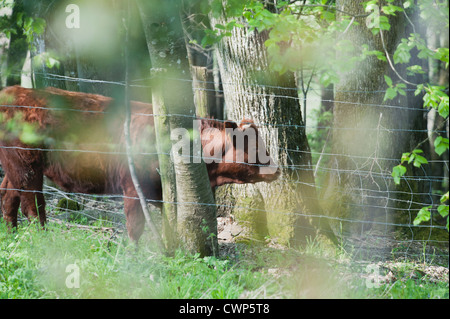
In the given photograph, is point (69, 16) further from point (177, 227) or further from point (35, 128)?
point (177, 227)

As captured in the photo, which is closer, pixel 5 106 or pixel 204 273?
pixel 204 273

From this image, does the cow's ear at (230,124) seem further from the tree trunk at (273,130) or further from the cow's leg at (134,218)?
the cow's leg at (134,218)

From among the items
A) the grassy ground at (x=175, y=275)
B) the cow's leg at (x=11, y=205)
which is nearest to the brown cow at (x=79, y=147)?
the cow's leg at (x=11, y=205)

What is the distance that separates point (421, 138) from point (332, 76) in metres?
3.39

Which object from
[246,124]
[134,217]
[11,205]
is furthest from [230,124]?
[11,205]

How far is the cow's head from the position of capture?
5141 mm

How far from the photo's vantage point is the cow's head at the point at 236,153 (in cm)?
514

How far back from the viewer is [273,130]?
5207 mm

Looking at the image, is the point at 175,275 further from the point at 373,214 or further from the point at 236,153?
the point at 373,214

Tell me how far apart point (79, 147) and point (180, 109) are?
1.89 meters

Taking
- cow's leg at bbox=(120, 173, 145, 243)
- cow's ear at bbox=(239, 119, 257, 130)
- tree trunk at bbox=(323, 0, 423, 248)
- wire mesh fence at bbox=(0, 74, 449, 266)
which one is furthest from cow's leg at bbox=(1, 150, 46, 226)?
tree trunk at bbox=(323, 0, 423, 248)

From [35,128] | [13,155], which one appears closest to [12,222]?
[13,155]

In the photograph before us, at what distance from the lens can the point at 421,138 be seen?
6418 millimetres

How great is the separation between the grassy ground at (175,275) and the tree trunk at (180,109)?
25cm
